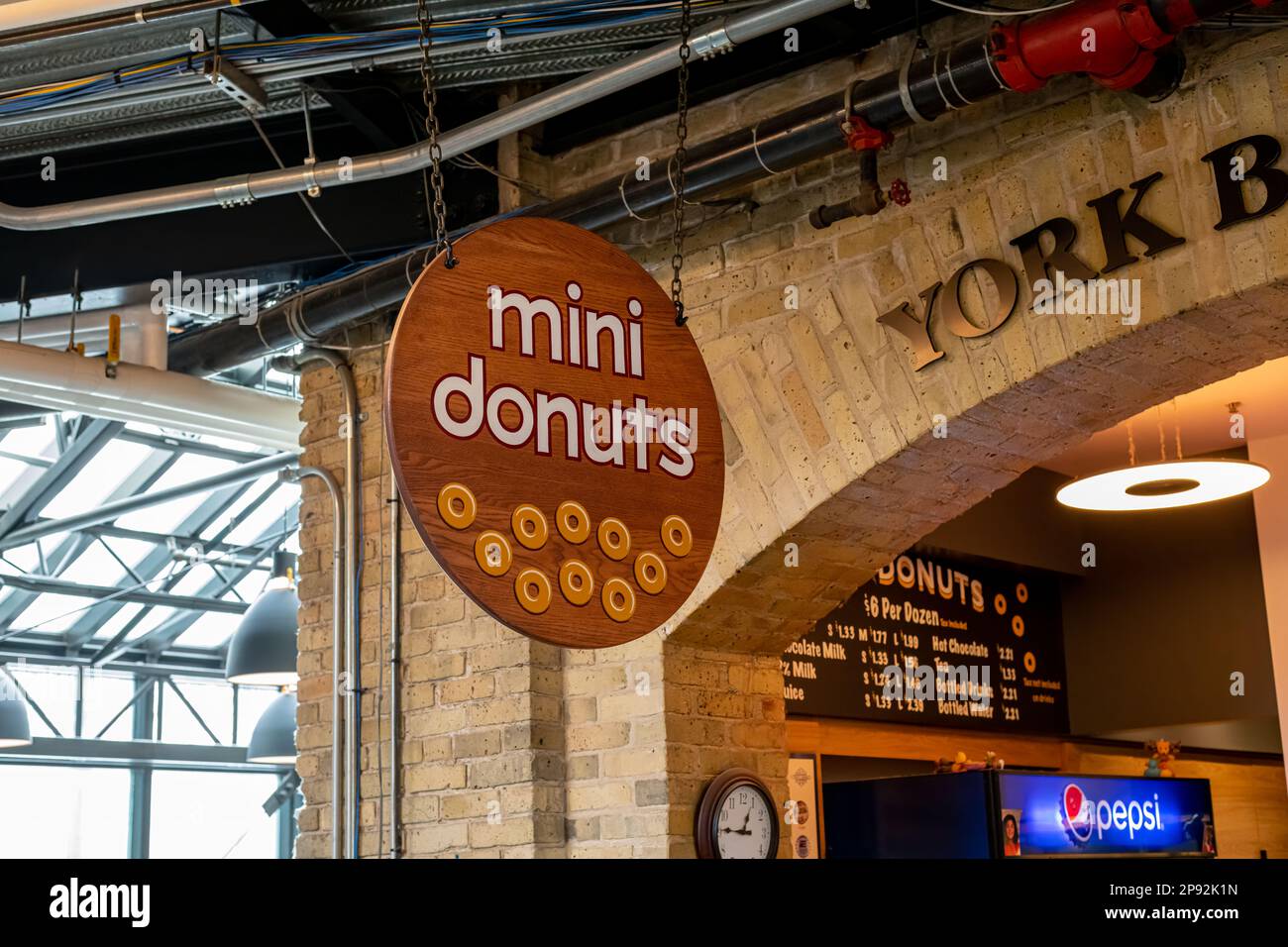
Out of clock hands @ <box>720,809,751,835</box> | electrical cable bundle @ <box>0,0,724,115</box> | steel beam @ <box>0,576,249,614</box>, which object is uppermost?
steel beam @ <box>0,576,249,614</box>

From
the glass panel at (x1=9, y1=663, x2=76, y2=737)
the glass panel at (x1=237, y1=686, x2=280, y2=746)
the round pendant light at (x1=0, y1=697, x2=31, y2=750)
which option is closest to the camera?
the round pendant light at (x1=0, y1=697, x2=31, y2=750)

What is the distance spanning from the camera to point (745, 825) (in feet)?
13.1

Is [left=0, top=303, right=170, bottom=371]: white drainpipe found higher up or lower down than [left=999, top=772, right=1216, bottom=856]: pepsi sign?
higher up

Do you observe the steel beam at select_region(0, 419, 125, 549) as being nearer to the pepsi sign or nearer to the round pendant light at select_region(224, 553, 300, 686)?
the round pendant light at select_region(224, 553, 300, 686)

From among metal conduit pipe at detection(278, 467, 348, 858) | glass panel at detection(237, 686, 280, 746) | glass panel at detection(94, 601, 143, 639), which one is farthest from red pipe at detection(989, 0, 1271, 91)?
glass panel at detection(237, 686, 280, 746)

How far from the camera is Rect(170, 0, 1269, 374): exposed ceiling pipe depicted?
9.27ft

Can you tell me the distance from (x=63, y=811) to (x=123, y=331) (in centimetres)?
958

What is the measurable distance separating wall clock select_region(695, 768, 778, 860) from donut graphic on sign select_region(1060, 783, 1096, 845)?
1909 mm

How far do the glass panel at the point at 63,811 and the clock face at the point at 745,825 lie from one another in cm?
981

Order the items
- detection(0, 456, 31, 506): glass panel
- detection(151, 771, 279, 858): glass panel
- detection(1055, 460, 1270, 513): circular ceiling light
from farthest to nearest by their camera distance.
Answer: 1. detection(151, 771, 279, 858): glass panel
2. detection(0, 456, 31, 506): glass panel
3. detection(1055, 460, 1270, 513): circular ceiling light

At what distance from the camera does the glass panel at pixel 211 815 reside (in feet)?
44.9
